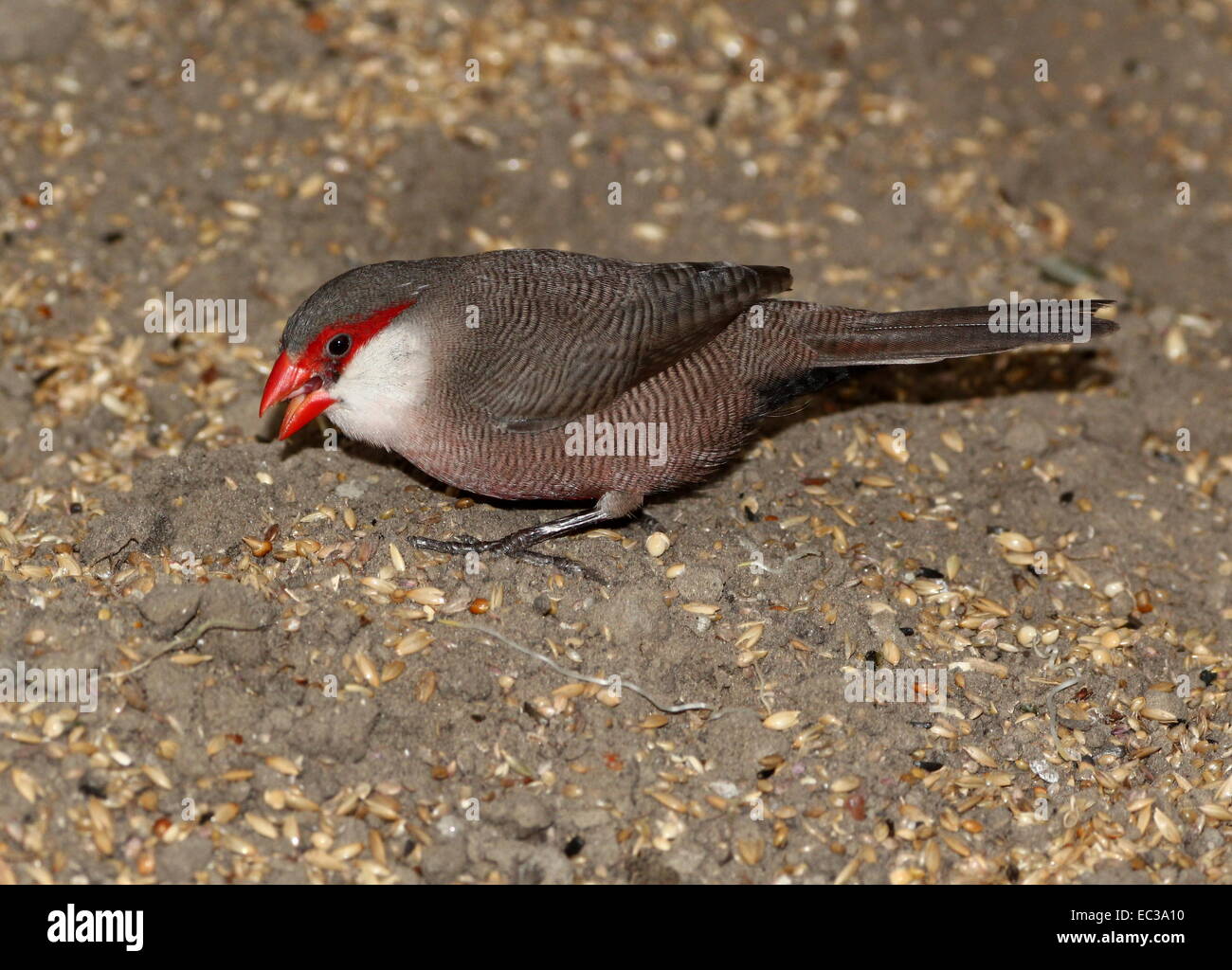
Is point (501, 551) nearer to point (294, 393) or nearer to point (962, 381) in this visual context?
point (294, 393)

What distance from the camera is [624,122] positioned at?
7066 millimetres

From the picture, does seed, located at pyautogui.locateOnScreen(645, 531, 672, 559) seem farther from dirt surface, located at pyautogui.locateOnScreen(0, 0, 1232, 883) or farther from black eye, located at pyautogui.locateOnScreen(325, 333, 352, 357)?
black eye, located at pyautogui.locateOnScreen(325, 333, 352, 357)

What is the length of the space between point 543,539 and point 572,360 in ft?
2.36

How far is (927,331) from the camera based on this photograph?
504cm

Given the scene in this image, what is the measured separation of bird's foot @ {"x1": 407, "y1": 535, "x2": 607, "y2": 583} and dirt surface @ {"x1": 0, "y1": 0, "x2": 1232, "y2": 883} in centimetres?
8

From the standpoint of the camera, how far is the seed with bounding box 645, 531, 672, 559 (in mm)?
4906

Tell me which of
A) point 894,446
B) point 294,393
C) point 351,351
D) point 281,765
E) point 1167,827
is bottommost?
point 1167,827

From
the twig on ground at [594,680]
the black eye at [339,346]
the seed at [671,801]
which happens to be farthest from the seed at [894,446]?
the black eye at [339,346]

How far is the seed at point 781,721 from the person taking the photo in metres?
4.41

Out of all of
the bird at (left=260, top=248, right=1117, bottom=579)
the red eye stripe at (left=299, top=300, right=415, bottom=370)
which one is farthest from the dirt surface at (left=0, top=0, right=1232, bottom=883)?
the red eye stripe at (left=299, top=300, right=415, bottom=370)

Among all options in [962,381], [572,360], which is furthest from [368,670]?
[962,381]

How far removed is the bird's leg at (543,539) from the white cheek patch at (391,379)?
17.6 inches
